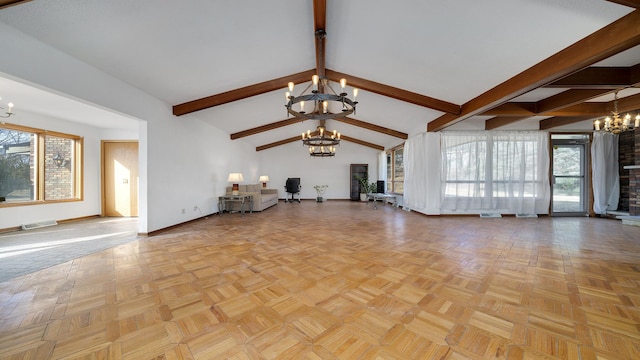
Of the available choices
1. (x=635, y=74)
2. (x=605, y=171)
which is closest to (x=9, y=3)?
(x=635, y=74)

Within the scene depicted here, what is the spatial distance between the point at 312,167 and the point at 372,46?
27.2ft

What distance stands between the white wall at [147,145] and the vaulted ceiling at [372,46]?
0.61ft

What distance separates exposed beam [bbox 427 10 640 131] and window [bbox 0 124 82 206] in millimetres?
9027

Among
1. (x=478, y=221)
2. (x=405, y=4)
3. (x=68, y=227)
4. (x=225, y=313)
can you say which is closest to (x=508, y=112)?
(x=478, y=221)

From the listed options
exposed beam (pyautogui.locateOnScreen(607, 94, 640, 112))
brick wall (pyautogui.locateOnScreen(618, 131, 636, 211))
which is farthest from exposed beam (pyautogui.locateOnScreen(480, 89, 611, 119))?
brick wall (pyautogui.locateOnScreen(618, 131, 636, 211))

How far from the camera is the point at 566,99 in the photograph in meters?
4.20

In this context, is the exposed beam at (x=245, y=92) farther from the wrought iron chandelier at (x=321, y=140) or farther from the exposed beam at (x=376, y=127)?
the exposed beam at (x=376, y=127)

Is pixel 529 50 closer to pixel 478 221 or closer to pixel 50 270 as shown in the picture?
pixel 478 221

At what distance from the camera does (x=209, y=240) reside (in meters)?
3.98

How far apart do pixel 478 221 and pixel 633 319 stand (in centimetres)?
428

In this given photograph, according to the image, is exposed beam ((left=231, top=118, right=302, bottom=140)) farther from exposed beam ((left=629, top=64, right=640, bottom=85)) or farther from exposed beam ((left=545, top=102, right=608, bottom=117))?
exposed beam ((left=629, top=64, right=640, bottom=85))

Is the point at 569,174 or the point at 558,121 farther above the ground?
the point at 558,121

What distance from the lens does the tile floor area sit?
284cm

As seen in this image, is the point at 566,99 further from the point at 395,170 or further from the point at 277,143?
the point at 277,143
